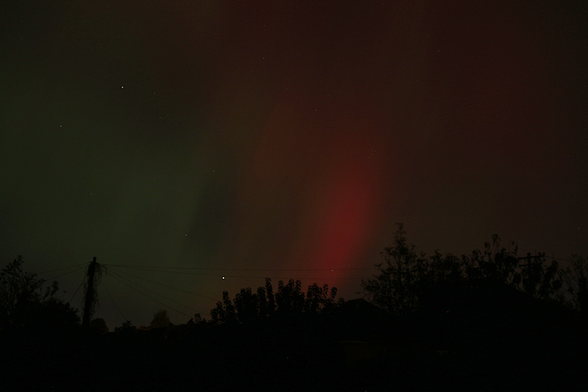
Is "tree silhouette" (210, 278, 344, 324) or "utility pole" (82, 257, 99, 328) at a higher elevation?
"utility pole" (82, 257, 99, 328)

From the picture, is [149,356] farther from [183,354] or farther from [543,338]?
[543,338]

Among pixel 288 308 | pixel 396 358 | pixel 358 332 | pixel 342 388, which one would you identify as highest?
pixel 358 332

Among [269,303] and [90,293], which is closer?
[269,303]

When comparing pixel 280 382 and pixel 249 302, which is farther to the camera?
pixel 249 302

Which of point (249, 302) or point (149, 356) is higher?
point (249, 302)

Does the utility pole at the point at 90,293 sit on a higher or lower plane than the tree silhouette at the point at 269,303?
higher

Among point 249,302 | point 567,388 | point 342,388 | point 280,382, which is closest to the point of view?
point 567,388

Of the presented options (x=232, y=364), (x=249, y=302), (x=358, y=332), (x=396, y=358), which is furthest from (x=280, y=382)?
(x=358, y=332)

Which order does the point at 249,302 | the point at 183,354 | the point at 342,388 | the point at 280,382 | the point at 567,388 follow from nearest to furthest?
the point at 567,388 → the point at 280,382 → the point at 249,302 → the point at 342,388 → the point at 183,354

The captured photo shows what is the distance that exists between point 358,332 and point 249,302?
33.8 metres

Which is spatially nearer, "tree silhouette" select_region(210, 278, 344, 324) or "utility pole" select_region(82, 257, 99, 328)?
"tree silhouette" select_region(210, 278, 344, 324)

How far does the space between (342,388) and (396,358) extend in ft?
7.69

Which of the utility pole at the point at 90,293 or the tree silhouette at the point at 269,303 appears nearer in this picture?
the tree silhouette at the point at 269,303

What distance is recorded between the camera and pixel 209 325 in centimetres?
1497
